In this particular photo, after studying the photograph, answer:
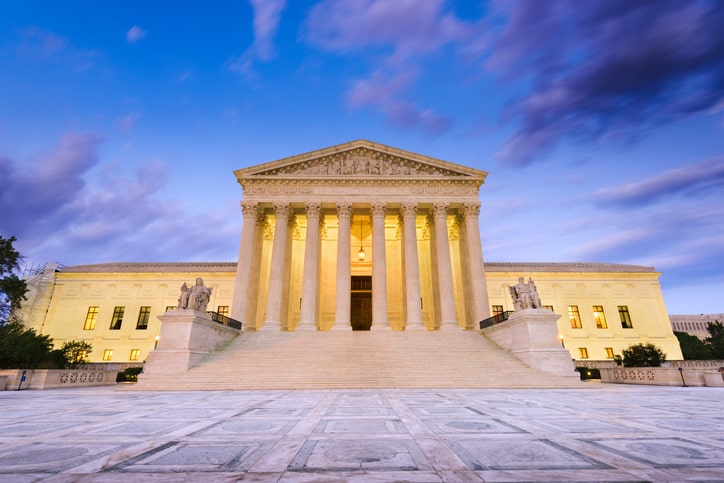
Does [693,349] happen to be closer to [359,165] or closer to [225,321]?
[359,165]

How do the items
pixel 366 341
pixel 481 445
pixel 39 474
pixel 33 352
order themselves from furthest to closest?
pixel 366 341 < pixel 33 352 < pixel 481 445 < pixel 39 474

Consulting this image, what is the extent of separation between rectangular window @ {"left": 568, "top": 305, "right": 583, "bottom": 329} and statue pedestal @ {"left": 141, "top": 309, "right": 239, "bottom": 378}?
113 feet

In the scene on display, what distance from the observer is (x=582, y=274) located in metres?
37.8

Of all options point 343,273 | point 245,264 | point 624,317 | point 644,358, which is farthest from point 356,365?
point 624,317

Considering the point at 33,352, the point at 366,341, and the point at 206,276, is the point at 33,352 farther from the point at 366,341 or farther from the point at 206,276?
the point at 206,276

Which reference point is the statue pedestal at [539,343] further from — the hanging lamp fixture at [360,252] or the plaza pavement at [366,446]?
the hanging lamp fixture at [360,252]

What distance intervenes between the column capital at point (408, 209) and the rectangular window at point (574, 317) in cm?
2176

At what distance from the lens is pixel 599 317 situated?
36844 mm

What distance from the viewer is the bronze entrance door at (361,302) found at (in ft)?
106

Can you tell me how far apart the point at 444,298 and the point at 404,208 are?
24.5 feet

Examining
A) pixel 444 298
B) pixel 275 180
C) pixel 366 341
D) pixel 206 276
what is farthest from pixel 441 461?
pixel 206 276

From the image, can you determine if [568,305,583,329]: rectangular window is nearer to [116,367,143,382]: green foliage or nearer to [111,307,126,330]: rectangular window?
[116,367,143,382]: green foliage

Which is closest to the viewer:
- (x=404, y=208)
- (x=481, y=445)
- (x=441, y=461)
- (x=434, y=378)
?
(x=441, y=461)

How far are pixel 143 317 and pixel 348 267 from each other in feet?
77.9
